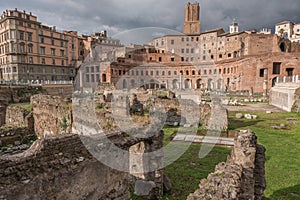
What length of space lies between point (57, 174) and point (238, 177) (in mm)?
3914

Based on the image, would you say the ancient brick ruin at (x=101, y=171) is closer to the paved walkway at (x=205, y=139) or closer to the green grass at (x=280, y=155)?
the green grass at (x=280, y=155)

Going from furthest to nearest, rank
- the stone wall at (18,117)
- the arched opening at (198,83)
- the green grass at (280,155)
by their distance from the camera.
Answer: the arched opening at (198,83) → the stone wall at (18,117) → the green grass at (280,155)

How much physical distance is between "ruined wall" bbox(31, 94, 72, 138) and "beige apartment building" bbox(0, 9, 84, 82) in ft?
99.6

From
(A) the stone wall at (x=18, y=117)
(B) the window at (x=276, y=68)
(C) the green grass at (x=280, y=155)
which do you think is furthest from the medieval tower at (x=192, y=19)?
(A) the stone wall at (x=18, y=117)

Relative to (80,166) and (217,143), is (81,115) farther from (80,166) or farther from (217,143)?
(217,143)

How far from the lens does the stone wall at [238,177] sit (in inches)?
140

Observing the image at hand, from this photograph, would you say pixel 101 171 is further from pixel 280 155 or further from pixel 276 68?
pixel 276 68

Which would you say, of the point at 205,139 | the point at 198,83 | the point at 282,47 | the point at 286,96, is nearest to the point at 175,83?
the point at 198,83

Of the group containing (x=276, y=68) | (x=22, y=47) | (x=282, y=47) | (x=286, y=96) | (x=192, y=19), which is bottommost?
(x=286, y=96)

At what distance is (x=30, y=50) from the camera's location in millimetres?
46281

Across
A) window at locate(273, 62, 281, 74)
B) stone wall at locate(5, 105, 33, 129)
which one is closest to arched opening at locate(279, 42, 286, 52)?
window at locate(273, 62, 281, 74)

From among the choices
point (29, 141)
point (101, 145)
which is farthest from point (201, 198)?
point (29, 141)

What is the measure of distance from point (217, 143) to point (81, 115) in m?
8.57

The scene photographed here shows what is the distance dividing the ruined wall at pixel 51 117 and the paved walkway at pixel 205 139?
747 centimetres
